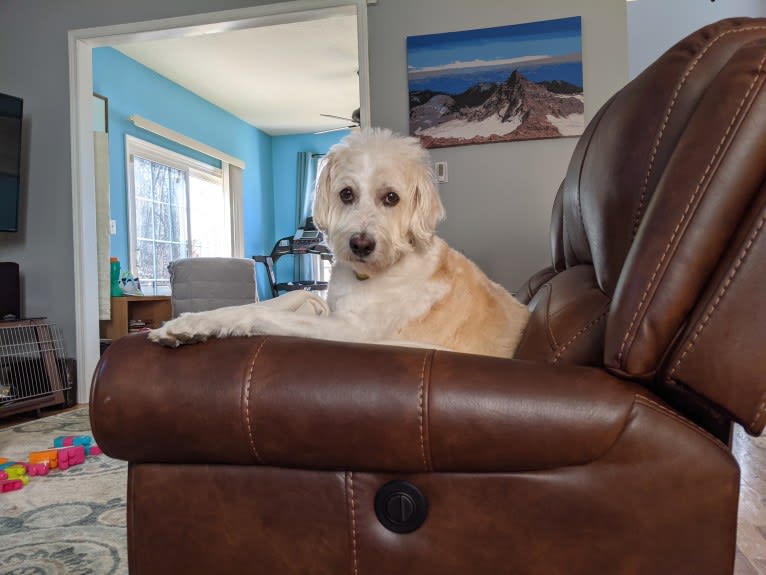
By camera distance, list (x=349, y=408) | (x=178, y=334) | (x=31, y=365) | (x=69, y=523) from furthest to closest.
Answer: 1. (x=31, y=365)
2. (x=69, y=523)
3. (x=178, y=334)
4. (x=349, y=408)

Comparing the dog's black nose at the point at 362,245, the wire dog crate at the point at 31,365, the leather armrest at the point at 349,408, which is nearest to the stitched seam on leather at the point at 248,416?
the leather armrest at the point at 349,408

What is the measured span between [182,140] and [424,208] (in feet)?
21.3

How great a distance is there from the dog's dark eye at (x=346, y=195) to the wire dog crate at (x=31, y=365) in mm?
3223

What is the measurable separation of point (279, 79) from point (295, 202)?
115 inches

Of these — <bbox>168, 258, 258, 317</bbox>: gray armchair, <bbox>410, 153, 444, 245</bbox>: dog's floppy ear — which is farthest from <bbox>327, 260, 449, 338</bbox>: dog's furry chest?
<bbox>168, 258, 258, 317</bbox>: gray armchair

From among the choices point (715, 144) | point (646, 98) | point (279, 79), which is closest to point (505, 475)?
point (715, 144)

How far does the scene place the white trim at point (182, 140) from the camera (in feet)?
21.0

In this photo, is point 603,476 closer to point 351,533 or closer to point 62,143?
point 351,533

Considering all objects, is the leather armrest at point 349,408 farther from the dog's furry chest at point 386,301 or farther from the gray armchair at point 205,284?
the gray armchair at point 205,284

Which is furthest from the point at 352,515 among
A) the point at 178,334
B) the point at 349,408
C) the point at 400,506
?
the point at 178,334

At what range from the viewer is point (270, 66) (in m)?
6.92

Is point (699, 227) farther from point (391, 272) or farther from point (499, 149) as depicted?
point (499, 149)

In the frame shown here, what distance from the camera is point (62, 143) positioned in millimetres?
4410

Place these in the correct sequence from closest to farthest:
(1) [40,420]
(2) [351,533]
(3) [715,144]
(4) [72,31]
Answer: (3) [715,144] < (2) [351,533] < (1) [40,420] < (4) [72,31]
